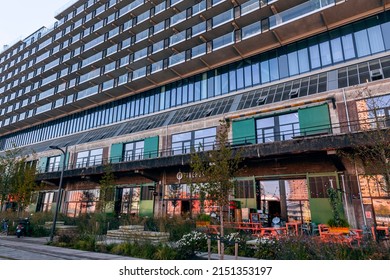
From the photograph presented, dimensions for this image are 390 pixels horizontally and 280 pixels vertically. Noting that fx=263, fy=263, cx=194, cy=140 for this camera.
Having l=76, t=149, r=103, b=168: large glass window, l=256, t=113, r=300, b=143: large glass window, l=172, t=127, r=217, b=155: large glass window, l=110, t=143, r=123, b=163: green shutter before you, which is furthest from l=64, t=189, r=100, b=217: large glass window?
l=256, t=113, r=300, b=143: large glass window

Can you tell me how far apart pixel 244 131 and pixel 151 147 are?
11.1 m

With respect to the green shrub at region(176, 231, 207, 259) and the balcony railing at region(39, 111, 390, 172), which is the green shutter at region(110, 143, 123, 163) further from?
the green shrub at region(176, 231, 207, 259)

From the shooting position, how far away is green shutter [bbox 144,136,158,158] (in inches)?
1141

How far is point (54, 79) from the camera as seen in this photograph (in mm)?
48062

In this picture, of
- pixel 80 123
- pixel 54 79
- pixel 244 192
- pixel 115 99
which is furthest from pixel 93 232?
pixel 54 79

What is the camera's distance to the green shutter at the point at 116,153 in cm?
3172

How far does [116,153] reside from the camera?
32.2 m

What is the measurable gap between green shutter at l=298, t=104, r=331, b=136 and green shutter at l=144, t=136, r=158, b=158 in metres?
15.2

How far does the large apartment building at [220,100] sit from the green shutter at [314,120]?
9 cm

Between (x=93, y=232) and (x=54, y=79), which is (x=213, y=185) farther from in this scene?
(x=54, y=79)

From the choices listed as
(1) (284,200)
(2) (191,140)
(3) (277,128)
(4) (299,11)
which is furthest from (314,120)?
(2) (191,140)

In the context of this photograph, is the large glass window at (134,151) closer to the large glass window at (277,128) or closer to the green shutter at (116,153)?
the green shutter at (116,153)

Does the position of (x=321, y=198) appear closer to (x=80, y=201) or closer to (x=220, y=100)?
(x=220, y=100)

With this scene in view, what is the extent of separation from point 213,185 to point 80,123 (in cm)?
4021
